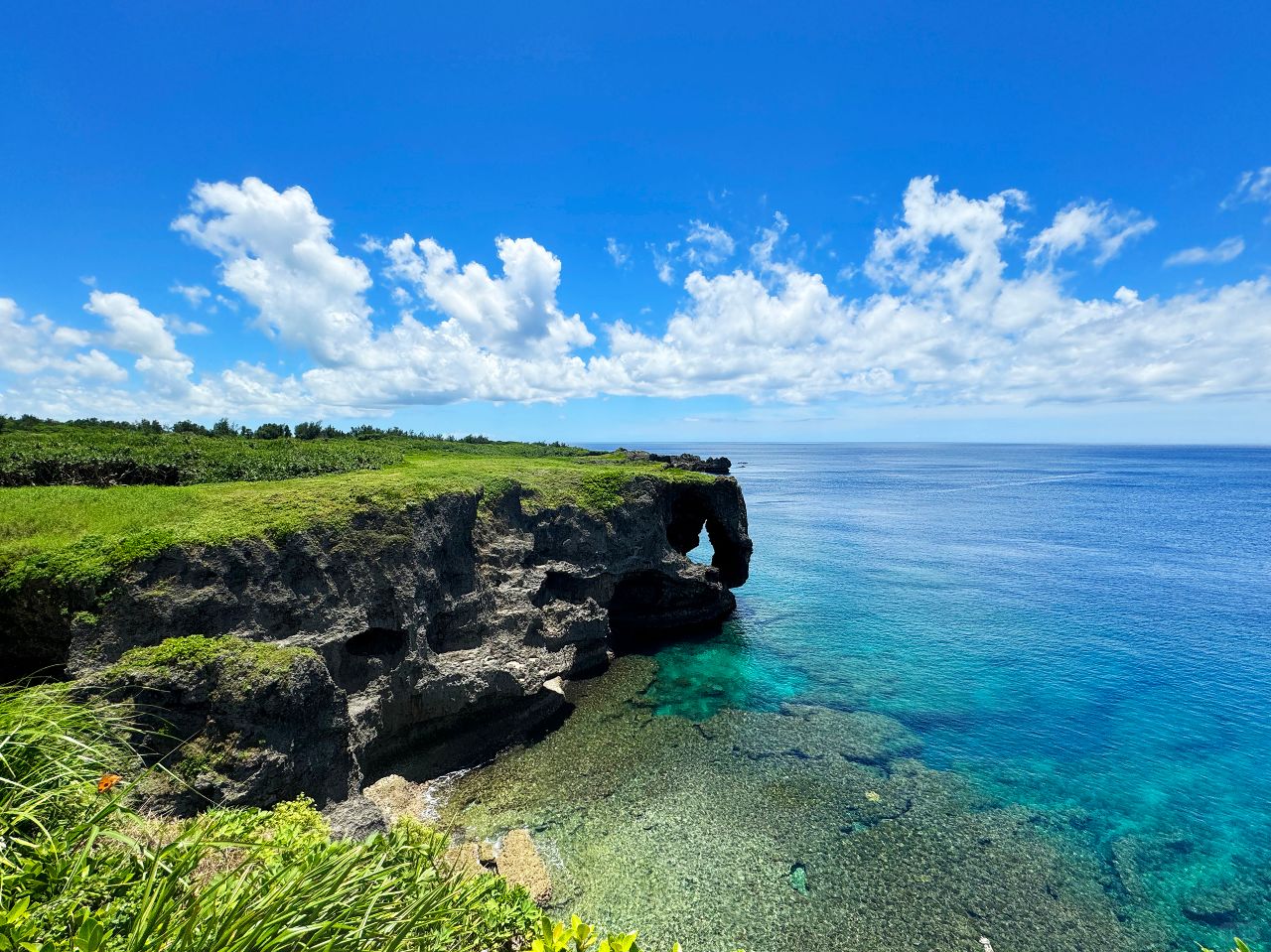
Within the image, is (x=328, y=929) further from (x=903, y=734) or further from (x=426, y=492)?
(x=903, y=734)

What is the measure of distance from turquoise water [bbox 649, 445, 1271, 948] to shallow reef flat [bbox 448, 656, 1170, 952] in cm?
172

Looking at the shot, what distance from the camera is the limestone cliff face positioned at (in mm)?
15273

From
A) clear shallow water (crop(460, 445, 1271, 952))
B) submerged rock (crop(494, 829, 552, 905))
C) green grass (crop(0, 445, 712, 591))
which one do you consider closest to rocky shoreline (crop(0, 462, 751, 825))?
green grass (crop(0, 445, 712, 591))

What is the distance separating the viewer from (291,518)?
19.7 metres

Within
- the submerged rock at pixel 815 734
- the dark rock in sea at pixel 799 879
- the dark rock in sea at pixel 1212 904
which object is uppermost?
the submerged rock at pixel 815 734

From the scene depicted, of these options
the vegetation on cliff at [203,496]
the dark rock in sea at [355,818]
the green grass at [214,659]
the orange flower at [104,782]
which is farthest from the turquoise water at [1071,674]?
the orange flower at [104,782]

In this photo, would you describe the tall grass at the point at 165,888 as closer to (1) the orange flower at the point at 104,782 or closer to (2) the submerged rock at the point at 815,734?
(1) the orange flower at the point at 104,782

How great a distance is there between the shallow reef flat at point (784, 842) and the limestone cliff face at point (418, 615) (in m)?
3.12

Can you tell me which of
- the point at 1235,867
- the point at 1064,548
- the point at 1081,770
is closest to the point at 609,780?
the point at 1081,770

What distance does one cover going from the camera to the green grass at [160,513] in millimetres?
15438

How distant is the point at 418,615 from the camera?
72.1 feet

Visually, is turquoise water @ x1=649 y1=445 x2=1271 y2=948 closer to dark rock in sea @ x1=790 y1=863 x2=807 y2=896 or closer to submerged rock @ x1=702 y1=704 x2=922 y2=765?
submerged rock @ x1=702 y1=704 x2=922 y2=765

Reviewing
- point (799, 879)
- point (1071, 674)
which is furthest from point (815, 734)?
point (1071, 674)

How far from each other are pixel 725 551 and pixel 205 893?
36.2m
